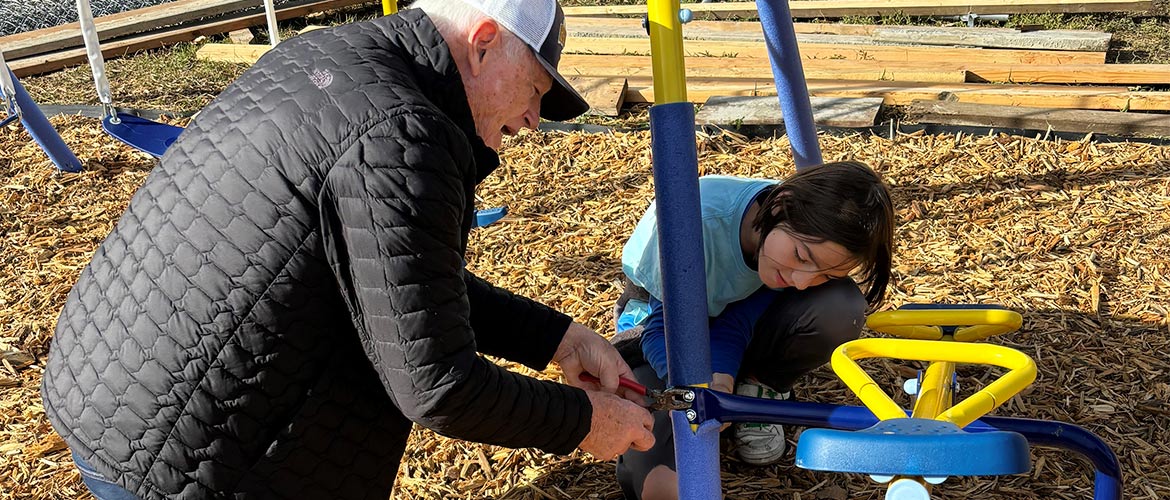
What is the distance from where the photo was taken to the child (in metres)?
2.42

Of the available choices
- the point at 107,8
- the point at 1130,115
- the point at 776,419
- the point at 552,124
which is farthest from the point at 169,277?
the point at 107,8

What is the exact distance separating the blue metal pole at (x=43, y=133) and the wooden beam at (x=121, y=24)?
9.93 feet

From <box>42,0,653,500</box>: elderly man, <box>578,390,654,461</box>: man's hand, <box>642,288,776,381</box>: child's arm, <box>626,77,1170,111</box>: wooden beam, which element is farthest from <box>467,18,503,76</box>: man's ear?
<box>626,77,1170,111</box>: wooden beam

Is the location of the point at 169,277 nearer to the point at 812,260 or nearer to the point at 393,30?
the point at 393,30

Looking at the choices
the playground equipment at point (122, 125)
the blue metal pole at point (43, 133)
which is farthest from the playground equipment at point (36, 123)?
the playground equipment at point (122, 125)

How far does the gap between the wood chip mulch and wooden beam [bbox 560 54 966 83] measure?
1.25 m

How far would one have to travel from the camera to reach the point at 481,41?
1.65 metres

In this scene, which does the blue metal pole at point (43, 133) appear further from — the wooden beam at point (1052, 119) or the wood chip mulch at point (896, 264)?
the wooden beam at point (1052, 119)

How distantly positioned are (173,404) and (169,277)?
22cm

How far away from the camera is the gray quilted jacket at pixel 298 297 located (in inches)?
60.0

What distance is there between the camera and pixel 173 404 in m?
1.72

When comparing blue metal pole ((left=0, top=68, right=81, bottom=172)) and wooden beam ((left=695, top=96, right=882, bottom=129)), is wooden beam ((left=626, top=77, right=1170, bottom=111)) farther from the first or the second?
blue metal pole ((left=0, top=68, right=81, bottom=172))

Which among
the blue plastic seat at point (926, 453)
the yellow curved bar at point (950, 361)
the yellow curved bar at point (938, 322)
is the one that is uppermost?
the blue plastic seat at point (926, 453)

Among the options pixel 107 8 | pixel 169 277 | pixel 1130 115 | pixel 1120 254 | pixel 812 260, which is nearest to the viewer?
pixel 169 277
